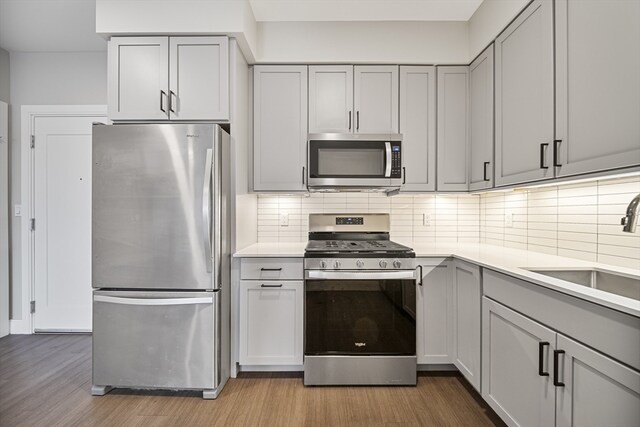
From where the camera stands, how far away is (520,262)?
6.07 ft

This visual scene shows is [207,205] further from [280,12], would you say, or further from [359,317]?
[280,12]

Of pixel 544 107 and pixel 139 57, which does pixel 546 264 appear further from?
pixel 139 57

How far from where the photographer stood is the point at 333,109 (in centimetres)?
265

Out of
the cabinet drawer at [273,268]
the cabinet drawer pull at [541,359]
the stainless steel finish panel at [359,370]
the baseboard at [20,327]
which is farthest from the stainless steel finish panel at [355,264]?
the baseboard at [20,327]

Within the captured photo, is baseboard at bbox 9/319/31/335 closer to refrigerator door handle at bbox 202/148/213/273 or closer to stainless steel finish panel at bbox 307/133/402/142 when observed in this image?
refrigerator door handle at bbox 202/148/213/273

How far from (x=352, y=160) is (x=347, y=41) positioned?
938 mm

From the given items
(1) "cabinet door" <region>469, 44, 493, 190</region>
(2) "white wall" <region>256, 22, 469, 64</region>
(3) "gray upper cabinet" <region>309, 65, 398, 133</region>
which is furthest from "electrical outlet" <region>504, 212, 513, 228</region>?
(2) "white wall" <region>256, 22, 469, 64</region>

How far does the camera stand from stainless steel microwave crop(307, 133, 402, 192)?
253cm

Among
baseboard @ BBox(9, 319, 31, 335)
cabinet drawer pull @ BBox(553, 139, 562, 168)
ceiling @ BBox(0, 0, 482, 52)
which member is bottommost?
baseboard @ BBox(9, 319, 31, 335)

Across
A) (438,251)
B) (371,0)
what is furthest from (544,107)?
(371,0)

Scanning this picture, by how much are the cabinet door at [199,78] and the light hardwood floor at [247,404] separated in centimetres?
183

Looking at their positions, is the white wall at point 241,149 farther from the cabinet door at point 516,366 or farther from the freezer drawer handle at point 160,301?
the cabinet door at point 516,366

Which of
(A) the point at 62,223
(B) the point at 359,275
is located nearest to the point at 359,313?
(B) the point at 359,275

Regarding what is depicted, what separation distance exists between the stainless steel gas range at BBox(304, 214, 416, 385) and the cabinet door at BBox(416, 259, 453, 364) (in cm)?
11
